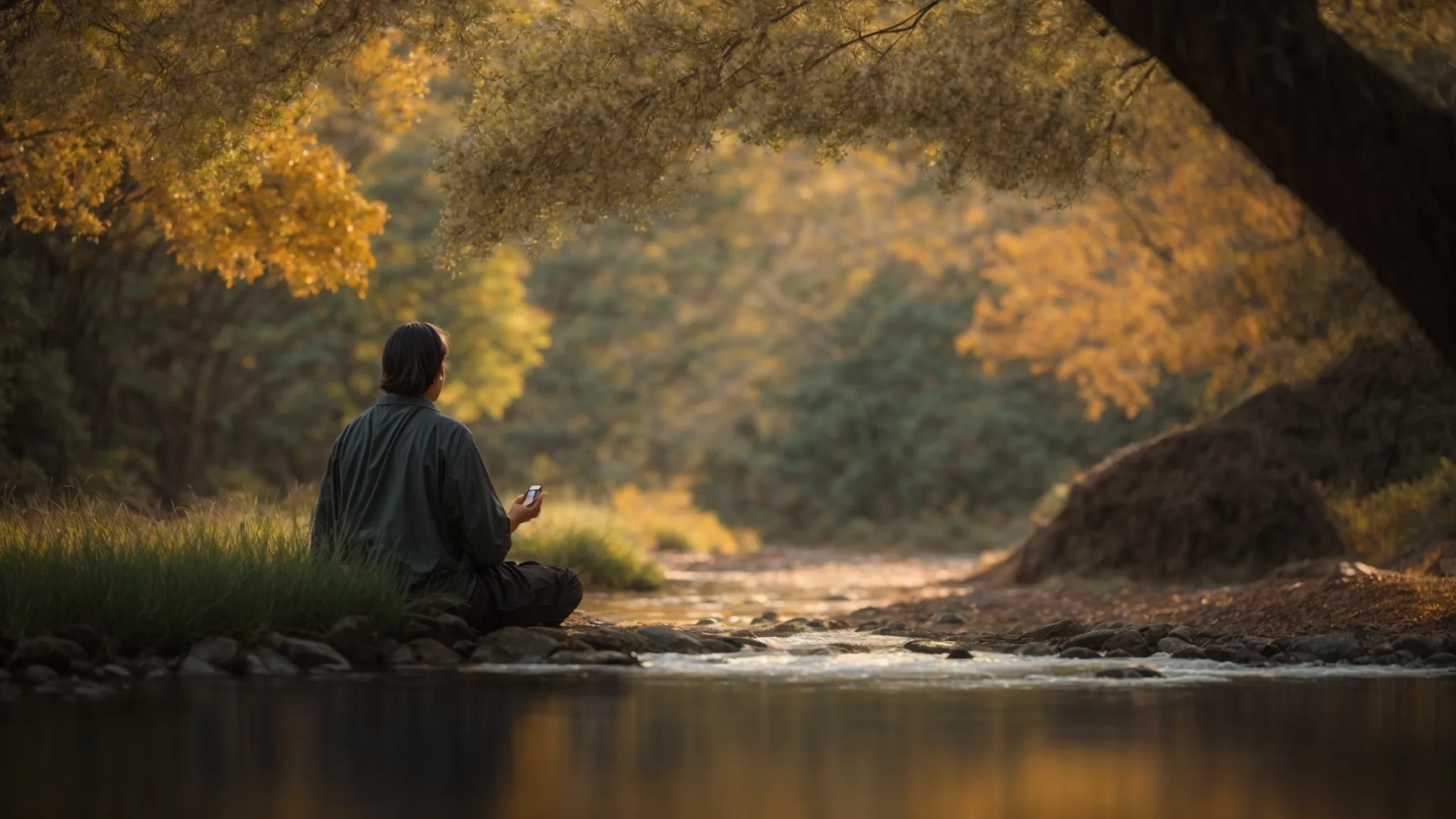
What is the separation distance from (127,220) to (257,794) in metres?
16.0

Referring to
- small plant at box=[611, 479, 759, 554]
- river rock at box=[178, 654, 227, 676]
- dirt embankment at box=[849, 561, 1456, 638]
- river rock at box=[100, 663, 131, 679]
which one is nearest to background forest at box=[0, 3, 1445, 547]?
dirt embankment at box=[849, 561, 1456, 638]

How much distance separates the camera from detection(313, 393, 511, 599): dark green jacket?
9.66 meters

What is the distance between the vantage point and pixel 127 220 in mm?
20234

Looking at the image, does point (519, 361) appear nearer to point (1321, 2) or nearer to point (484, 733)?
point (1321, 2)

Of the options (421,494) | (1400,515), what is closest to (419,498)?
(421,494)

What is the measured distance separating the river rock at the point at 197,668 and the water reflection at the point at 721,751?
1.55 feet

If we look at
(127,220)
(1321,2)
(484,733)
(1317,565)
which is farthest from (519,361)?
(484,733)

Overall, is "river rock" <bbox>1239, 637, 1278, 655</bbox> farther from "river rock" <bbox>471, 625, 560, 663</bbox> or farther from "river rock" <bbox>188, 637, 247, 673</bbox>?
"river rock" <bbox>188, 637, 247, 673</bbox>

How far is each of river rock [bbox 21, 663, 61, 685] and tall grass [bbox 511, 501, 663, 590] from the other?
9.89 meters

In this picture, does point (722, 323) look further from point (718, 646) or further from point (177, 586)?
point (177, 586)

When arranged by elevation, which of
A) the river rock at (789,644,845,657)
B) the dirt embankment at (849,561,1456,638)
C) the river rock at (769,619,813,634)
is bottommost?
the river rock at (789,644,845,657)

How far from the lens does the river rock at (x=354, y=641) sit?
9.27 meters

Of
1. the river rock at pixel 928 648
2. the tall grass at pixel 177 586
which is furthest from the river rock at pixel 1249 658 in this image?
the tall grass at pixel 177 586

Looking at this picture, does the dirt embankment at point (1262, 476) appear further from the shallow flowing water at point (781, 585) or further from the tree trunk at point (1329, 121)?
the tree trunk at point (1329, 121)
